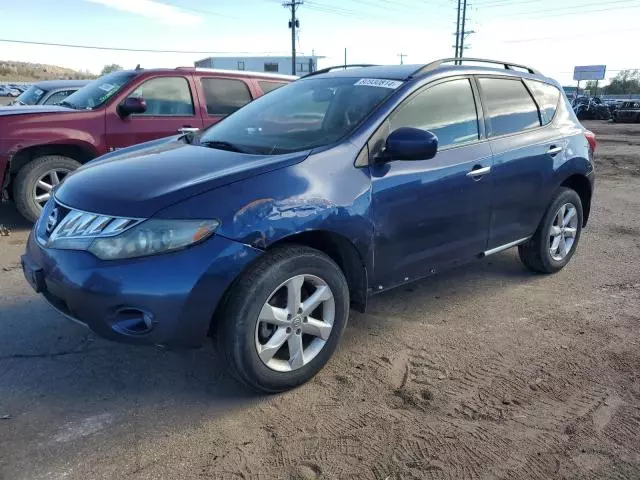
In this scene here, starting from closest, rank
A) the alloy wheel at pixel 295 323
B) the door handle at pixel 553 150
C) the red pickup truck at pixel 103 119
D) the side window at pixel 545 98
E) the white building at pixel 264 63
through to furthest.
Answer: the alloy wheel at pixel 295 323
the door handle at pixel 553 150
the side window at pixel 545 98
the red pickup truck at pixel 103 119
the white building at pixel 264 63

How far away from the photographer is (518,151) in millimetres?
4180

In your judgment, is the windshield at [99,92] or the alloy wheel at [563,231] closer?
the alloy wheel at [563,231]

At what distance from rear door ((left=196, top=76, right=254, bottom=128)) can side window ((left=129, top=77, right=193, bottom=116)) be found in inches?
8.0

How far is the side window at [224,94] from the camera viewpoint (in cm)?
698

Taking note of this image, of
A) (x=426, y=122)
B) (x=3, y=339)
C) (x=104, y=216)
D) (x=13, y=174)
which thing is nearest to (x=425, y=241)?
(x=426, y=122)

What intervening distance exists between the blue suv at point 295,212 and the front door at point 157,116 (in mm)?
2573

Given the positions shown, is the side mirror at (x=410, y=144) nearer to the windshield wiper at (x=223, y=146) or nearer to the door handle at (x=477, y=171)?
the door handle at (x=477, y=171)

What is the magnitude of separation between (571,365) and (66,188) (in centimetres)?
316

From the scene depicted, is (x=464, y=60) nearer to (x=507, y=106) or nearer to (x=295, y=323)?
(x=507, y=106)

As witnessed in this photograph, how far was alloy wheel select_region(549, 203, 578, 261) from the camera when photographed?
191 inches

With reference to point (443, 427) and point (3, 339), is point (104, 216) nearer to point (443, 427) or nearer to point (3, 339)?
point (3, 339)

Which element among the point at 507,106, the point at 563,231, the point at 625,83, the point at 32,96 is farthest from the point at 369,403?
the point at 625,83

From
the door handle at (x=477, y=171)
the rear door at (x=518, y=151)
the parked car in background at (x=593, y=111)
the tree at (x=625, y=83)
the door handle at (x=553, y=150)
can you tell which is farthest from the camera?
the tree at (x=625, y=83)

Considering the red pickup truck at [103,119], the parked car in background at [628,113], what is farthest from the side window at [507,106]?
the parked car in background at [628,113]
